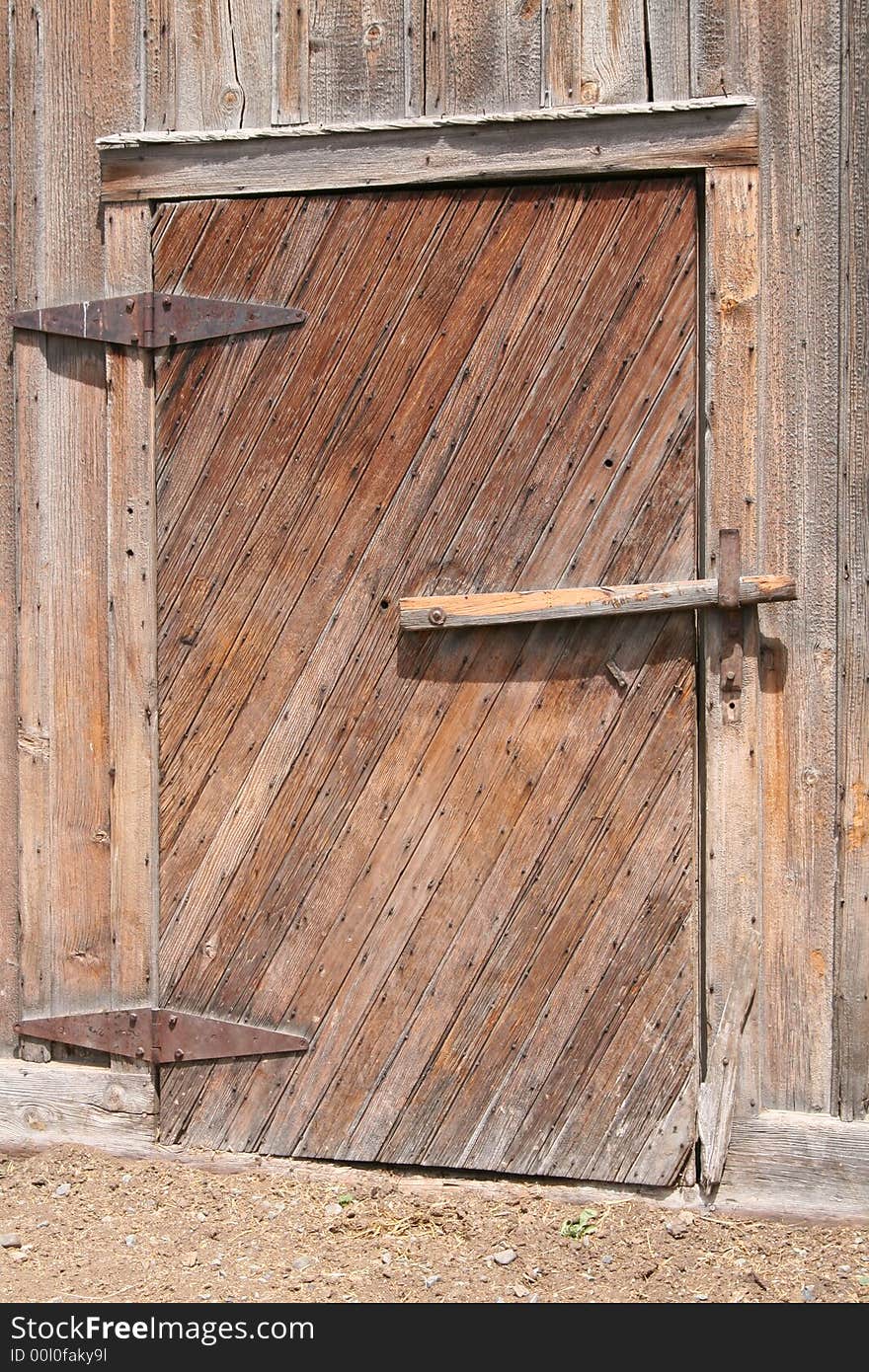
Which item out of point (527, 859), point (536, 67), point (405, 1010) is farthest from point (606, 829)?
point (536, 67)

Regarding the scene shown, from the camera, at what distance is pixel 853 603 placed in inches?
131

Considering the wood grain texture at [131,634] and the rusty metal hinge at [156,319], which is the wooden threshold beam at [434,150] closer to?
the wood grain texture at [131,634]

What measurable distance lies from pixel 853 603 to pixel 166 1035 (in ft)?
7.23

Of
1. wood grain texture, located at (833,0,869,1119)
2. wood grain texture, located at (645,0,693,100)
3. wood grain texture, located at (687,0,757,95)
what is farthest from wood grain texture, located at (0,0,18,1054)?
wood grain texture, located at (833,0,869,1119)

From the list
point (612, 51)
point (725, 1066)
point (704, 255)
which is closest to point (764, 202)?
point (704, 255)

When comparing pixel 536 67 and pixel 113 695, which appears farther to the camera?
pixel 113 695

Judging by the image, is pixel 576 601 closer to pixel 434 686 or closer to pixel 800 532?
pixel 434 686

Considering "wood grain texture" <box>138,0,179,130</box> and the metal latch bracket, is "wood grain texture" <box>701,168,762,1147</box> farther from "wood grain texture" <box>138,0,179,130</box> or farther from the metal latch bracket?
"wood grain texture" <box>138,0,179,130</box>

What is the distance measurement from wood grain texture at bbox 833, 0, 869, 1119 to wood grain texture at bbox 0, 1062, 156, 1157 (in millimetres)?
1925

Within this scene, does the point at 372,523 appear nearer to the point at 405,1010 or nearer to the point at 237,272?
the point at 237,272

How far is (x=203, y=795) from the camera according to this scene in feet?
12.2

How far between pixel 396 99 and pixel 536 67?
0.37m

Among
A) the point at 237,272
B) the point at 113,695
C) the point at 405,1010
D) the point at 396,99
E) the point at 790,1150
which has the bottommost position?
the point at 790,1150

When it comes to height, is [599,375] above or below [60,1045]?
above
